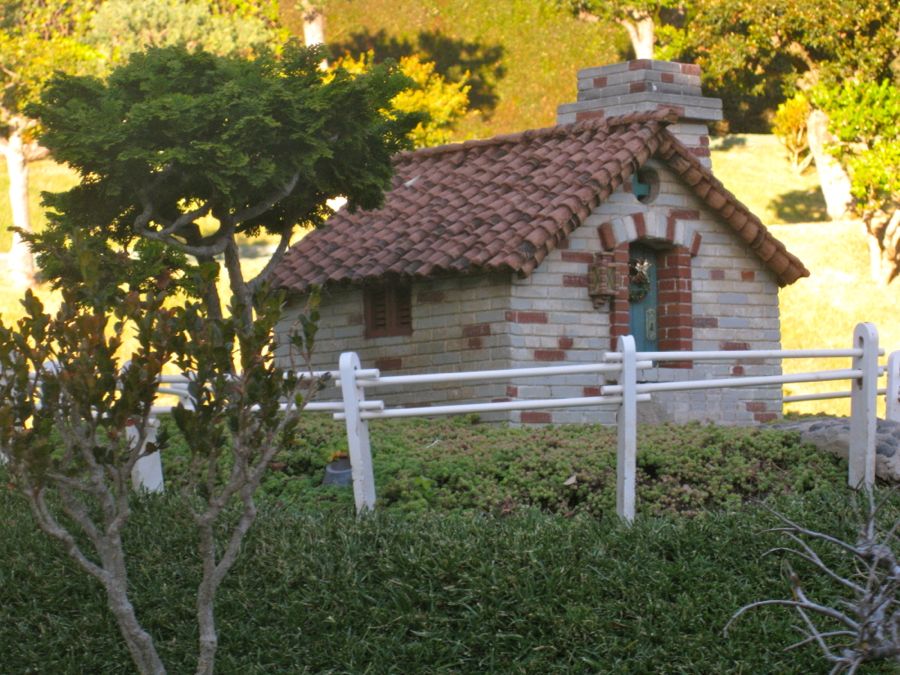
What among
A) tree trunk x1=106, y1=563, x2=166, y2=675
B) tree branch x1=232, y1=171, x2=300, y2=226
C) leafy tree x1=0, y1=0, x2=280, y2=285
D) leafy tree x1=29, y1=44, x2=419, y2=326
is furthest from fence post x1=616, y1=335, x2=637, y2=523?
leafy tree x1=0, y1=0, x2=280, y2=285

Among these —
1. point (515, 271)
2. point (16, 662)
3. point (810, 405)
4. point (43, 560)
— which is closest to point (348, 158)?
point (515, 271)

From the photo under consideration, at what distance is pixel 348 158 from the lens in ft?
50.2

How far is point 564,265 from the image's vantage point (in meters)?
16.0

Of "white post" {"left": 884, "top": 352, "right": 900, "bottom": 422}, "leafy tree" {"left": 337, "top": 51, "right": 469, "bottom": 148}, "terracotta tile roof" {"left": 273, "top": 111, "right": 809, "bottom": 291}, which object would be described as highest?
"leafy tree" {"left": 337, "top": 51, "right": 469, "bottom": 148}

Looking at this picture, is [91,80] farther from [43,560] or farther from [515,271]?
[43,560]

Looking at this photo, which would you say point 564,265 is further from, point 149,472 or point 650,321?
point 149,472

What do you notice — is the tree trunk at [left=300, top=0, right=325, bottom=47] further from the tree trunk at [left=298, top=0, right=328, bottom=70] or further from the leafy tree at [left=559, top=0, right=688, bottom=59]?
the leafy tree at [left=559, top=0, right=688, bottom=59]

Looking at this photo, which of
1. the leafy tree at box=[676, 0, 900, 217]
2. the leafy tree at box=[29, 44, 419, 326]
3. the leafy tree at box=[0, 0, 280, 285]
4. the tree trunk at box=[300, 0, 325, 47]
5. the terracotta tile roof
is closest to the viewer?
the leafy tree at box=[29, 44, 419, 326]

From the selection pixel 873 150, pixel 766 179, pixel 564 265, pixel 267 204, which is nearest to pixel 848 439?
pixel 564 265

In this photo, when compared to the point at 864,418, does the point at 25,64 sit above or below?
above

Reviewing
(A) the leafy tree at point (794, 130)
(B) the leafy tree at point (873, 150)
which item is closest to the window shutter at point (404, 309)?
(B) the leafy tree at point (873, 150)

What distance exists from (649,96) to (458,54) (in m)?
28.1

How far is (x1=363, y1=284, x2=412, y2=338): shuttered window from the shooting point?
16.8 metres

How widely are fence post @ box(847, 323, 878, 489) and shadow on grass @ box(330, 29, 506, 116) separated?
110 feet
